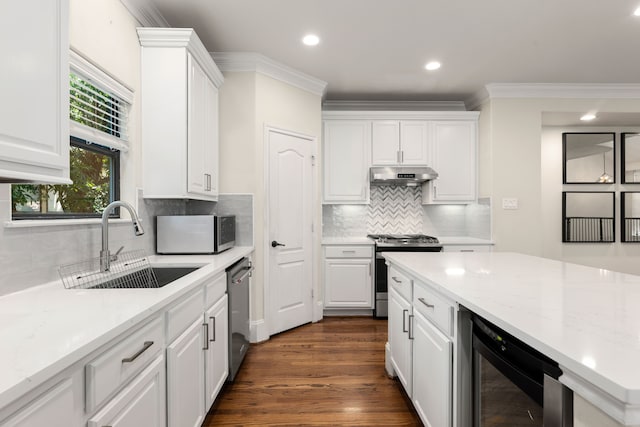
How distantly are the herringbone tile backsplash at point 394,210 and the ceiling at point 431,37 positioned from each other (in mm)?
1355

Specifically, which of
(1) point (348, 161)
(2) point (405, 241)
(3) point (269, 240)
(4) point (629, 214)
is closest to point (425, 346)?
(3) point (269, 240)

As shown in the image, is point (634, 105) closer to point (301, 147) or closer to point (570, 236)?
point (570, 236)

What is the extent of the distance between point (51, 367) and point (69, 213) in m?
1.35

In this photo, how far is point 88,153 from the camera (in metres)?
1.98

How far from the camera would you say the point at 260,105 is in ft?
10.6

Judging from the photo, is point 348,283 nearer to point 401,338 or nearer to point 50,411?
point 401,338

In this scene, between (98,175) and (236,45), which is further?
(236,45)

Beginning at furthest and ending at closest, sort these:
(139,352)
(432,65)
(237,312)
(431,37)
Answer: (432,65), (431,37), (237,312), (139,352)

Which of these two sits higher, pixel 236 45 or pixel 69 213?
pixel 236 45

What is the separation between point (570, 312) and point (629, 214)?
4.84m

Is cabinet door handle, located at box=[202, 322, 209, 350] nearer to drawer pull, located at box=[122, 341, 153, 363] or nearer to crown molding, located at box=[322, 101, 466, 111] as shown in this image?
drawer pull, located at box=[122, 341, 153, 363]

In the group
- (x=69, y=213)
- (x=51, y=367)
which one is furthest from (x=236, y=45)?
(x=51, y=367)

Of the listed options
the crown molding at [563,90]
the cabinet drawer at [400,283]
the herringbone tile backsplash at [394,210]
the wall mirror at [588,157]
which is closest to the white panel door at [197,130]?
the cabinet drawer at [400,283]

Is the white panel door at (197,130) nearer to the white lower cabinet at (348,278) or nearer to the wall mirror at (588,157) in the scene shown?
the white lower cabinet at (348,278)
